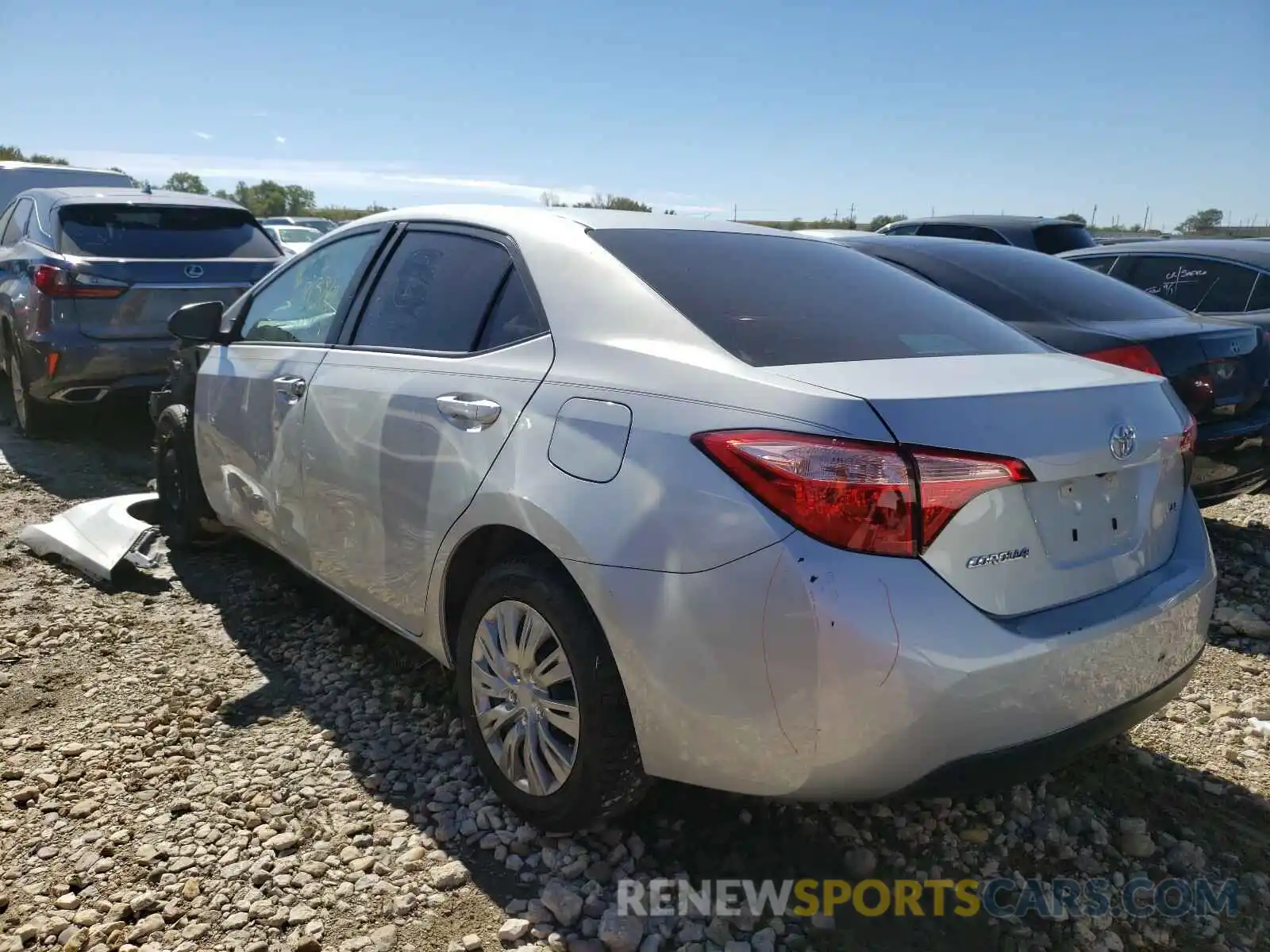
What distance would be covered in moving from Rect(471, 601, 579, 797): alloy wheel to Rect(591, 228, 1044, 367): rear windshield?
865mm

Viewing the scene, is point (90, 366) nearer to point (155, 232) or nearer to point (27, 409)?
point (27, 409)

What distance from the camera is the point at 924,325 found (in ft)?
8.55

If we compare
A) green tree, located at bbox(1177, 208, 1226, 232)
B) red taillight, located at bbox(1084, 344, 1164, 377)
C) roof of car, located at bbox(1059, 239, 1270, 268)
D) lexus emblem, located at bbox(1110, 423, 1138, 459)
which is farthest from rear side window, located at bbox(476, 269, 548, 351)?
green tree, located at bbox(1177, 208, 1226, 232)

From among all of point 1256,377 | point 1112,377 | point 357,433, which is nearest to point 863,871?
point 1112,377

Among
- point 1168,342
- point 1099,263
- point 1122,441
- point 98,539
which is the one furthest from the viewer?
point 1099,263

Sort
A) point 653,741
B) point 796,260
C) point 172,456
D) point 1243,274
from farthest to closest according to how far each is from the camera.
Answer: point 1243,274
point 172,456
point 796,260
point 653,741

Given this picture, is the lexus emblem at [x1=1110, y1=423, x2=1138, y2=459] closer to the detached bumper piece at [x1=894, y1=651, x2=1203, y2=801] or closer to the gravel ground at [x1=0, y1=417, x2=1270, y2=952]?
the detached bumper piece at [x1=894, y1=651, x2=1203, y2=801]

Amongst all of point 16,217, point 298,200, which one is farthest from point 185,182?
point 16,217

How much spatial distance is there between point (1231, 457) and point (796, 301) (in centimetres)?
294

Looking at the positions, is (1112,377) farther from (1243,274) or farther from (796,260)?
(1243,274)

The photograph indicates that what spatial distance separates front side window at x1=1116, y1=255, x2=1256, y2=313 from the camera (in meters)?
6.18

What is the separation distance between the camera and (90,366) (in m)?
6.19

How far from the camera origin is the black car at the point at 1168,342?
4195 millimetres

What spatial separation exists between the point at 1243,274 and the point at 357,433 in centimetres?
585
